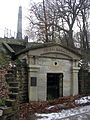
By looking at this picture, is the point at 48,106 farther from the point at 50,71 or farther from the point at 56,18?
the point at 56,18

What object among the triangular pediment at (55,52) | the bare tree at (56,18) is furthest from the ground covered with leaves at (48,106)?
the bare tree at (56,18)

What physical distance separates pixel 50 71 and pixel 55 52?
1172 millimetres

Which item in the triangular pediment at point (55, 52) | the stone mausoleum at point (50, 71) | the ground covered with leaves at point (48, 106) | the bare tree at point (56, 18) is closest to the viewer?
the ground covered with leaves at point (48, 106)

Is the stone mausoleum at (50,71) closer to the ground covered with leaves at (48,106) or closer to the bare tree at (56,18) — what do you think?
the ground covered with leaves at (48,106)

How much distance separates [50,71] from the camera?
54.9 ft

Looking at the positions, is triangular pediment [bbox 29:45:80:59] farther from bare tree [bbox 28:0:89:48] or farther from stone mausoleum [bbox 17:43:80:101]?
bare tree [bbox 28:0:89:48]

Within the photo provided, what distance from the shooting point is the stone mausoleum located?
51.6 feet

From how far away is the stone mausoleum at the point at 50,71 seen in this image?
15.7 m

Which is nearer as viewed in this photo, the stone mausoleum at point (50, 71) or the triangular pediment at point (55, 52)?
the stone mausoleum at point (50, 71)

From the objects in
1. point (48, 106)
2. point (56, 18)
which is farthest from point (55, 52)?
point (56, 18)

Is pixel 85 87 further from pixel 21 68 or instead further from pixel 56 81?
pixel 21 68

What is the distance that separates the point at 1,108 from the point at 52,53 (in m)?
9.55


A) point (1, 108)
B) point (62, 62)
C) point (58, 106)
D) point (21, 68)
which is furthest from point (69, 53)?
point (1, 108)

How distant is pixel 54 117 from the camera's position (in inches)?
444
